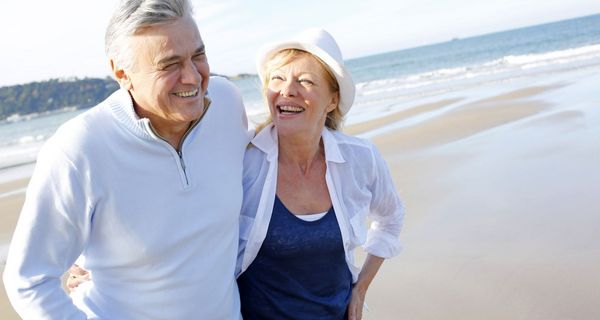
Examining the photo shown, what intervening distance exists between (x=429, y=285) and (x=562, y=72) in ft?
53.0

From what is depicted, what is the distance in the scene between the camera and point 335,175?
2.71 meters

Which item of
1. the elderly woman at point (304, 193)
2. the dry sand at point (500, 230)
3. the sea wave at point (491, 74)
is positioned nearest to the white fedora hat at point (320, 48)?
the elderly woman at point (304, 193)

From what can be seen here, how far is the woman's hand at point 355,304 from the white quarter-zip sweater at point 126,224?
708 mm

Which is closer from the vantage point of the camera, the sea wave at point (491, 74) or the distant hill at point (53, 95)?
the sea wave at point (491, 74)

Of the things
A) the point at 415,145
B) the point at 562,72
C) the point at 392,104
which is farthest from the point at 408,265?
the point at 562,72

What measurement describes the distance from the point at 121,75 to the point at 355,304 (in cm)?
159

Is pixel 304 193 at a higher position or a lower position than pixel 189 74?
lower

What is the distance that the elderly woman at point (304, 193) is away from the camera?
255 centimetres

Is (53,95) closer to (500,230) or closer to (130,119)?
(500,230)

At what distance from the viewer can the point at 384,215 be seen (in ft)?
9.96

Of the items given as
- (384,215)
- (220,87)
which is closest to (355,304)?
(384,215)

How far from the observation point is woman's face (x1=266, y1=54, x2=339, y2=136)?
2.64 metres

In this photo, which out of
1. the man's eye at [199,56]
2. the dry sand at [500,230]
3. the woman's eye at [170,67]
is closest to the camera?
the woman's eye at [170,67]

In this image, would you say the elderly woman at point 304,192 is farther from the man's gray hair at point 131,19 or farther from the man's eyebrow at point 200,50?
the man's gray hair at point 131,19
